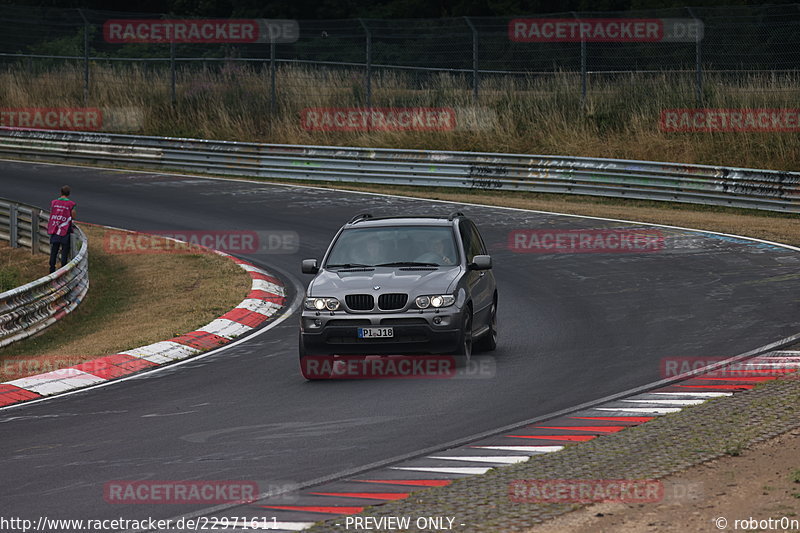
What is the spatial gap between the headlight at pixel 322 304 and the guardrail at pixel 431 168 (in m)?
15.7

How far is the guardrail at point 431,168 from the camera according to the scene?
25969mm

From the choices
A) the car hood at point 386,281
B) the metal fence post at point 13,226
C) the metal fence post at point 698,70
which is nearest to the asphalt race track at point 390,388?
the car hood at point 386,281

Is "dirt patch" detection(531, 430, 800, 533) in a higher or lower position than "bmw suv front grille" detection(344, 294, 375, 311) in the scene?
lower

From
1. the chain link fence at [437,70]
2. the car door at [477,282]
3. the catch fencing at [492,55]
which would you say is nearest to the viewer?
the car door at [477,282]

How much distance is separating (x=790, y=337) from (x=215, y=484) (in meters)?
8.12

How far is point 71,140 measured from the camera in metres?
35.6

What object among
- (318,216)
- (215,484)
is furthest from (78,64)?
(215,484)

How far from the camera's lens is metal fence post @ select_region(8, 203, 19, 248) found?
77.8ft

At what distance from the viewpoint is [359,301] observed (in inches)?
488

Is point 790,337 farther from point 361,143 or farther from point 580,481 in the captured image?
point 361,143

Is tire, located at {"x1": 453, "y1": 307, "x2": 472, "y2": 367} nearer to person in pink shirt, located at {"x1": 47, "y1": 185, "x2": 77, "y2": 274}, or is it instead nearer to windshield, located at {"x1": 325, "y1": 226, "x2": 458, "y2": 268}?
windshield, located at {"x1": 325, "y1": 226, "x2": 458, "y2": 268}

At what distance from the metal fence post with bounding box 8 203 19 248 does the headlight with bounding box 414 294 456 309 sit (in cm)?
1408

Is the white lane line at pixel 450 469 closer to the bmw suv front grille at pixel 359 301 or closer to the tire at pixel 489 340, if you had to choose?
the bmw suv front grille at pixel 359 301

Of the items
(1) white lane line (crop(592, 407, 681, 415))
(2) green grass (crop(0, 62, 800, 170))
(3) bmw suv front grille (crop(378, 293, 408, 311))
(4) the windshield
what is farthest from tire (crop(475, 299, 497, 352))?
(2) green grass (crop(0, 62, 800, 170))
